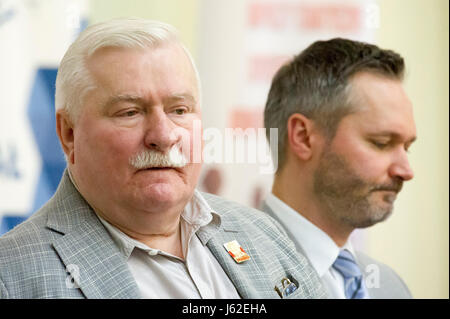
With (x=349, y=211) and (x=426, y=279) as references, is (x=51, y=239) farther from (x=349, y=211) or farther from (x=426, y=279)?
(x=426, y=279)

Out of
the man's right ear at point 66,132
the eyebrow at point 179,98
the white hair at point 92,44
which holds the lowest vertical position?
the man's right ear at point 66,132

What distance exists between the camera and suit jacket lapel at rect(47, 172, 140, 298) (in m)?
1.03

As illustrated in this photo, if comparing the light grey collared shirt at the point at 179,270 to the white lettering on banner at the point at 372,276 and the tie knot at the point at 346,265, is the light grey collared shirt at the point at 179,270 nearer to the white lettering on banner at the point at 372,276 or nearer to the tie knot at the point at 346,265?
the tie knot at the point at 346,265

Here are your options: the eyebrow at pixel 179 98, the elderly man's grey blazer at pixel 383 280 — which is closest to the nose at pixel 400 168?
the elderly man's grey blazer at pixel 383 280

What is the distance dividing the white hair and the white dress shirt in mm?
564

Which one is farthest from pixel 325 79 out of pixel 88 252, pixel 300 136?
pixel 88 252

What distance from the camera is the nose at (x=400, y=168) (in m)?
1.50

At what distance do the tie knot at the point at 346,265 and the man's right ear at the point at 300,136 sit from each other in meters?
0.25

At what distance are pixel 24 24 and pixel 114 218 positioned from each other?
1.23 meters

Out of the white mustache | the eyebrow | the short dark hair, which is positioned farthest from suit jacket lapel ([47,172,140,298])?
the short dark hair

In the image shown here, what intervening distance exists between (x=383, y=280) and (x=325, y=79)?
0.56 m

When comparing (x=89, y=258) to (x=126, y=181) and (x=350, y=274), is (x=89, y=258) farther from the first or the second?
(x=350, y=274)

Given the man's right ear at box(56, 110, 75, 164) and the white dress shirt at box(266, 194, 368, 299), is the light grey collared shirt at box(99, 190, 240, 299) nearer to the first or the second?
the man's right ear at box(56, 110, 75, 164)

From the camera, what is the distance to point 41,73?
2.07m
